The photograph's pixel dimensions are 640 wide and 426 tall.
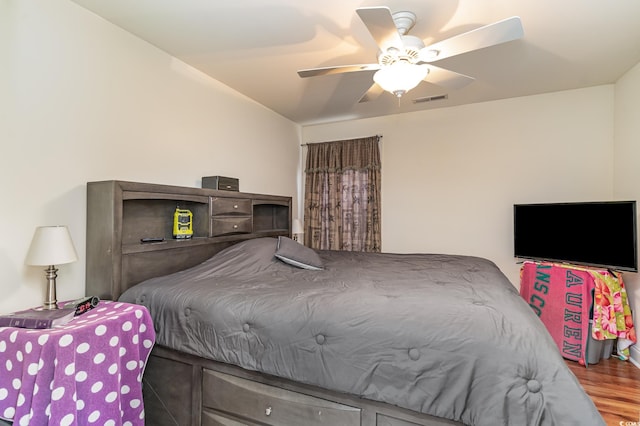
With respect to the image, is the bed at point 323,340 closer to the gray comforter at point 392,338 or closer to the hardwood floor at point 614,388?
the gray comforter at point 392,338

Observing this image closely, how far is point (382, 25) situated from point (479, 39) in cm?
56

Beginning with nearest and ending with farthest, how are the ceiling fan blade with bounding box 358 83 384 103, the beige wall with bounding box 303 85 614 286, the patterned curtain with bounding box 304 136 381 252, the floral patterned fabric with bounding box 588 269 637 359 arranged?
the ceiling fan blade with bounding box 358 83 384 103
the floral patterned fabric with bounding box 588 269 637 359
the beige wall with bounding box 303 85 614 286
the patterned curtain with bounding box 304 136 381 252

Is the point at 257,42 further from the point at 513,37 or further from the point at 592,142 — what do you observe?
the point at 592,142

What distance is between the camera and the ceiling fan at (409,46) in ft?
5.26

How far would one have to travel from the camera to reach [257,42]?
2.40 metres

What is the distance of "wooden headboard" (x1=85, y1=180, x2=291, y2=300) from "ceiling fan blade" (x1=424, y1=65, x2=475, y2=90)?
191 cm

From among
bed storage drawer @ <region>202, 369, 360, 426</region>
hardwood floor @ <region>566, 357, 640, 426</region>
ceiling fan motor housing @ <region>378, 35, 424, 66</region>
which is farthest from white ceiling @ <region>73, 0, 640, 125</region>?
hardwood floor @ <region>566, 357, 640, 426</region>

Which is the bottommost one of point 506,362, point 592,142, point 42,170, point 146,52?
point 506,362

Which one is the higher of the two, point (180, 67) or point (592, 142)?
point (180, 67)

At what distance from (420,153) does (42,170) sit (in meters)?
3.72

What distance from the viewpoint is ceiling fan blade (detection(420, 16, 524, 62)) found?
5.20 ft

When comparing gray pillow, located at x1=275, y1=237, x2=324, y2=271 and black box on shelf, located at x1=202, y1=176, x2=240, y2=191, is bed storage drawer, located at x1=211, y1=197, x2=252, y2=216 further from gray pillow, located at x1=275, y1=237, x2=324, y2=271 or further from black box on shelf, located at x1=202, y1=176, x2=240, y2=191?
gray pillow, located at x1=275, y1=237, x2=324, y2=271

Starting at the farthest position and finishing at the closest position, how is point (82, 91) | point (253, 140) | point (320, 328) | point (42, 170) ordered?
point (253, 140) < point (82, 91) < point (42, 170) < point (320, 328)

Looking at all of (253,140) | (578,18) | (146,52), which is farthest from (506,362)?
(253,140)
